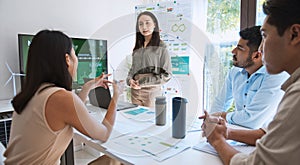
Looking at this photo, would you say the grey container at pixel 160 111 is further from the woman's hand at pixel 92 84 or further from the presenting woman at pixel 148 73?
the presenting woman at pixel 148 73

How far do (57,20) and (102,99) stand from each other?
4.87 feet

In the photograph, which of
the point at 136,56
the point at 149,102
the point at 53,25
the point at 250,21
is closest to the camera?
the point at 149,102

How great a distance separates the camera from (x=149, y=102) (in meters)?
1.89

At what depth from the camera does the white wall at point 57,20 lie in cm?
222

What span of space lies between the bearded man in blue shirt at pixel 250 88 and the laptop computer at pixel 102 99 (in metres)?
0.67

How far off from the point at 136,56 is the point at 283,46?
1.51 metres

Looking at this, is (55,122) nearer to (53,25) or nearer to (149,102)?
(149,102)

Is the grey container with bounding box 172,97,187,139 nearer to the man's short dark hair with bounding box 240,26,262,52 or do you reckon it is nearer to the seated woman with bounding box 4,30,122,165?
the seated woman with bounding box 4,30,122,165

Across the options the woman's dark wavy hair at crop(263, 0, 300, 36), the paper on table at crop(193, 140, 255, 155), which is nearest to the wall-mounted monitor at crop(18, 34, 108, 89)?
the paper on table at crop(193, 140, 255, 155)

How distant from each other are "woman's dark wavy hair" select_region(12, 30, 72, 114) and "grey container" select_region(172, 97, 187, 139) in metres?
0.53

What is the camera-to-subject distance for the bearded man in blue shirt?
1.28 m

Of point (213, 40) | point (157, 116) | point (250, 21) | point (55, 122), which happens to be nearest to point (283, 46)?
point (157, 116)

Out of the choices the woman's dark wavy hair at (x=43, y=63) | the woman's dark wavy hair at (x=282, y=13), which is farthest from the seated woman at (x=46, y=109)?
the woman's dark wavy hair at (x=282, y=13)

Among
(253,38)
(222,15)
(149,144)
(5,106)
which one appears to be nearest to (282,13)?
(149,144)
